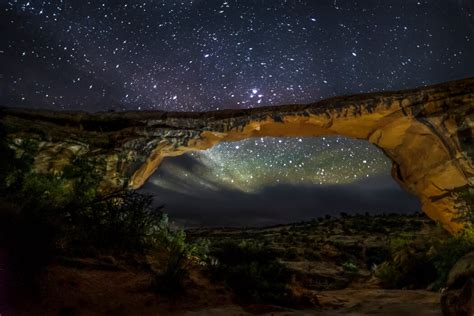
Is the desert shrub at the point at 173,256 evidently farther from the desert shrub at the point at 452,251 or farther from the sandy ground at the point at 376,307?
the desert shrub at the point at 452,251

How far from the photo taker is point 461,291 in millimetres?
5242

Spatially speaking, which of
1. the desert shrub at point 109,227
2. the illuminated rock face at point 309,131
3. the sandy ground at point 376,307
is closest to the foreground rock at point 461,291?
the sandy ground at point 376,307

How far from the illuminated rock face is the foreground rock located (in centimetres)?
567

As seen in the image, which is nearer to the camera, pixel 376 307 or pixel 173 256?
pixel 376 307

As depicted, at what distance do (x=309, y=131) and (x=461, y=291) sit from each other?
351 inches

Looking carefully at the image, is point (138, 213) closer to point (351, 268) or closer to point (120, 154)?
point (120, 154)

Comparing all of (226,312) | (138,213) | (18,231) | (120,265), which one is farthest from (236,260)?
(18,231)

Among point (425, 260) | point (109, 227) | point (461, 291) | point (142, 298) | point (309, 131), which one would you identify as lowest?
point (142, 298)

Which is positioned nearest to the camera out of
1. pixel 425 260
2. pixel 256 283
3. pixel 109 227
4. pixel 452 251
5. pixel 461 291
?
pixel 461 291

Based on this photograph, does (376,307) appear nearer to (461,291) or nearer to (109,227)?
(461,291)

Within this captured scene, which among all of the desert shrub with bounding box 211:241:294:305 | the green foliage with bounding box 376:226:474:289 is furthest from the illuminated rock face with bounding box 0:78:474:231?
the desert shrub with bounding box 211:241:294:305

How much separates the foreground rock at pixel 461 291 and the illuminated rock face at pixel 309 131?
5.67 metres

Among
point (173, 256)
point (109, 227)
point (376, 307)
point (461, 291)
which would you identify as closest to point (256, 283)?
point (173, 256)

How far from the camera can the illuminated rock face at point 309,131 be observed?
1130 centimetres
